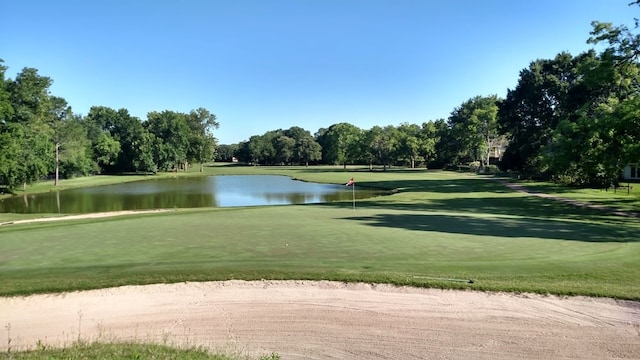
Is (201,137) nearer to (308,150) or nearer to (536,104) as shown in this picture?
(308,150)

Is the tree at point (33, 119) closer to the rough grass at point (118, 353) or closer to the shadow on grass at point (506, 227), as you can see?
the shadow on grass at point (506, 227)

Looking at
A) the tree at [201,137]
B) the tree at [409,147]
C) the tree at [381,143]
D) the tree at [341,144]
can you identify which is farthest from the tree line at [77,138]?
the tree at [409,147]

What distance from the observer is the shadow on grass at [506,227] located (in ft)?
55.1

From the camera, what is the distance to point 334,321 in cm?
839

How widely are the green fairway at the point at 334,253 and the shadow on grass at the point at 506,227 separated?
0.05 metres

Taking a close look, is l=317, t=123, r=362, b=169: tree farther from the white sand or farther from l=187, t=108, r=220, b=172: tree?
the white sand

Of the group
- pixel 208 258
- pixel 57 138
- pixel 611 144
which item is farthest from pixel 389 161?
pixel 208 258

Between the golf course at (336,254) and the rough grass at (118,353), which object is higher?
the rough grass at (118,353)

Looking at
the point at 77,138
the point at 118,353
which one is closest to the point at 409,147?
the point at 77,138

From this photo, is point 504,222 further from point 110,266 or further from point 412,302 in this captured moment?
point 110,266

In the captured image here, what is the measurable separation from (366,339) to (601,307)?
4.86 meters

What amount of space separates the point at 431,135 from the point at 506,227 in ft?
370

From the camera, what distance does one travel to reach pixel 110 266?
1198 centimetres

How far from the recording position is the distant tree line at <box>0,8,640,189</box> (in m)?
28.0
